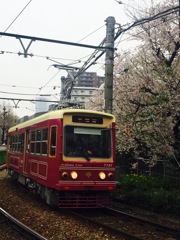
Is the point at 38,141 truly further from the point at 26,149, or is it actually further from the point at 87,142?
the point at 87,142

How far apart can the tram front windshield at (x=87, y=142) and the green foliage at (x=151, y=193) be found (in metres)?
2.11

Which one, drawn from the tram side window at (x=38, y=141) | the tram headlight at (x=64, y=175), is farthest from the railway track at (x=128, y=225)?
the tram side window at (x=38, y=141)

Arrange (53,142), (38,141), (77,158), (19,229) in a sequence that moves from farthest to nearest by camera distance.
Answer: (38,141) → (53,142) → (77,158) → (19,229)

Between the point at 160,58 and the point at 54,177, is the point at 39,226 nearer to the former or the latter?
the point at 54,177

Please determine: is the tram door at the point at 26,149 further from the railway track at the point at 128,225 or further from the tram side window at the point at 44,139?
the railway track at the point at 128,225

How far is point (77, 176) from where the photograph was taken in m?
10.8

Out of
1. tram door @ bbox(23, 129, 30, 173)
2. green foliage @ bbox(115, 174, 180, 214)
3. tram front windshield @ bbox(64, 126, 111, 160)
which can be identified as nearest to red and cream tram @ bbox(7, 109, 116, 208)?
tram front windshield @ bbox(64, 126, 111, 160)

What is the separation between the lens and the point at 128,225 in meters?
9.79

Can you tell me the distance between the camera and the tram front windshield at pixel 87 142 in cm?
1088

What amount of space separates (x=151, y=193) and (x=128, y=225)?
243 cm

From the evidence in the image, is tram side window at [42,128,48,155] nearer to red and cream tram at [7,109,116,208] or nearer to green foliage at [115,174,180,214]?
red and cream tram at [7,109,116,208]

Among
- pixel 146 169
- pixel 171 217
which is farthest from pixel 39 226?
pixel 146 169

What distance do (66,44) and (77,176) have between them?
5.38 meters

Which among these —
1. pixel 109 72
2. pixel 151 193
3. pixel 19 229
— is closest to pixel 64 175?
pixel 19 229
